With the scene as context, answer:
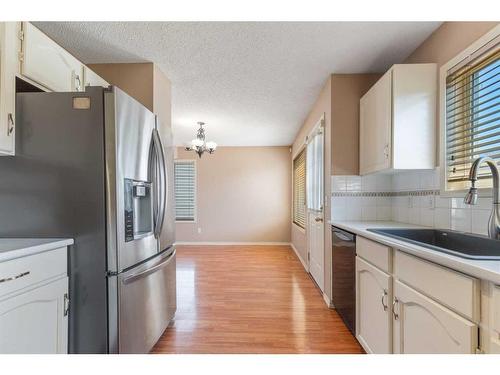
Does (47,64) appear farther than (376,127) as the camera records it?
No

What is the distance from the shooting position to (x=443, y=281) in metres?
0.97

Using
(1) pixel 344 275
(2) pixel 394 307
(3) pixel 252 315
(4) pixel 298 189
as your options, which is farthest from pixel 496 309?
(4) pixel 298 189

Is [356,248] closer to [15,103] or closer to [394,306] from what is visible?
[394,306]

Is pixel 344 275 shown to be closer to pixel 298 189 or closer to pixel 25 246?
pixel 25 246

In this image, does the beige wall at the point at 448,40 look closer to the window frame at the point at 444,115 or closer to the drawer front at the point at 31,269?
the window frame at the point at 444,115

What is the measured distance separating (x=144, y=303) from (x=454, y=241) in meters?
2.02

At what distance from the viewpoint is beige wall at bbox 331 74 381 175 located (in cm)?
260

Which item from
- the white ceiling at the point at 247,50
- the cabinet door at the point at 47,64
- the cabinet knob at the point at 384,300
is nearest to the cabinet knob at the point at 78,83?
the cabinet door at the point at 47,64

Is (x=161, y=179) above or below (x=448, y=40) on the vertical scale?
below

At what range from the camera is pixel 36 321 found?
3.78 ft

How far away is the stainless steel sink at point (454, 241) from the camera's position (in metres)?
1.27

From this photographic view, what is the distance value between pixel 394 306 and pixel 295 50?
2015mm
